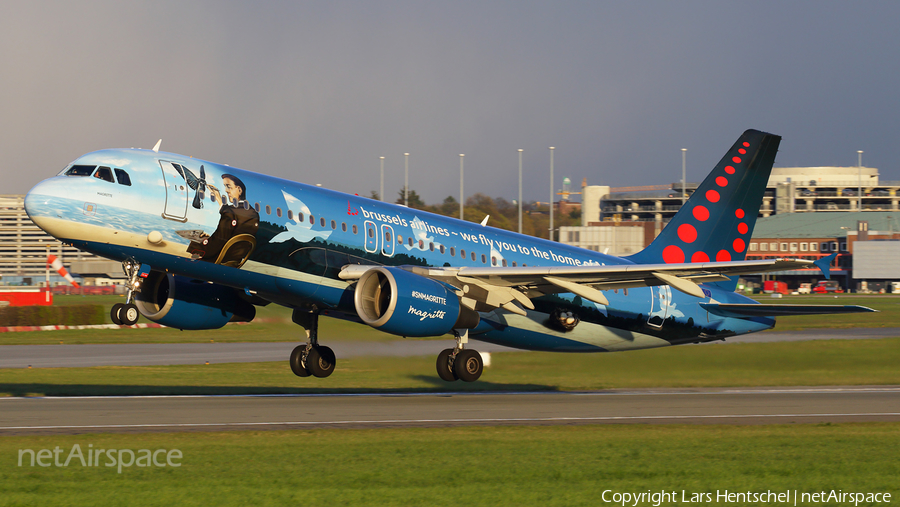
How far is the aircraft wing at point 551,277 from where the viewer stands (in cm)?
2559

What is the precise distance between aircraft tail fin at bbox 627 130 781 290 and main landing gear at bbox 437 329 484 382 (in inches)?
381

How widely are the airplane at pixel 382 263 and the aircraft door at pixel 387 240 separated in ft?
0.15

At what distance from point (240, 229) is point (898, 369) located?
29.4 meters

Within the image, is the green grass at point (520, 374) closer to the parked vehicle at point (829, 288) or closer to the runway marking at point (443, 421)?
the runway marking at point (443, 421)

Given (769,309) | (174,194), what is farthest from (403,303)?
(769,309)

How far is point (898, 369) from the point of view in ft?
127

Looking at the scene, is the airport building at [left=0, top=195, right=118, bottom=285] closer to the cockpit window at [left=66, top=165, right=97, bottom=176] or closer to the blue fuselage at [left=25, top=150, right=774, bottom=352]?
the blue fuselage at [left=25, top=150, right=774, bottom=352]

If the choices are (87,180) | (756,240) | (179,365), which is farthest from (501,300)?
(756,240)

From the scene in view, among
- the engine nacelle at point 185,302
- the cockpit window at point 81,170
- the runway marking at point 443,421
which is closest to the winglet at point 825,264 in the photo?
the runway marking at point 443,421

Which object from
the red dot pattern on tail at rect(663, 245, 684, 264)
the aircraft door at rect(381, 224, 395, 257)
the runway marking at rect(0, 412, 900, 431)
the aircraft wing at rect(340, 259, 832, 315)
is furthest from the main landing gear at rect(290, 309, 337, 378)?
the red dot pattern on tail at rect(663, 245, 684, 264)

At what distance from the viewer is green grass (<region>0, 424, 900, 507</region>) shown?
45.2 ft

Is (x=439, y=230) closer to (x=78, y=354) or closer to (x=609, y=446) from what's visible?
(x=609, y=446)

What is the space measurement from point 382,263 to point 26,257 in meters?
175

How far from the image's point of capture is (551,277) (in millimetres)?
26828
